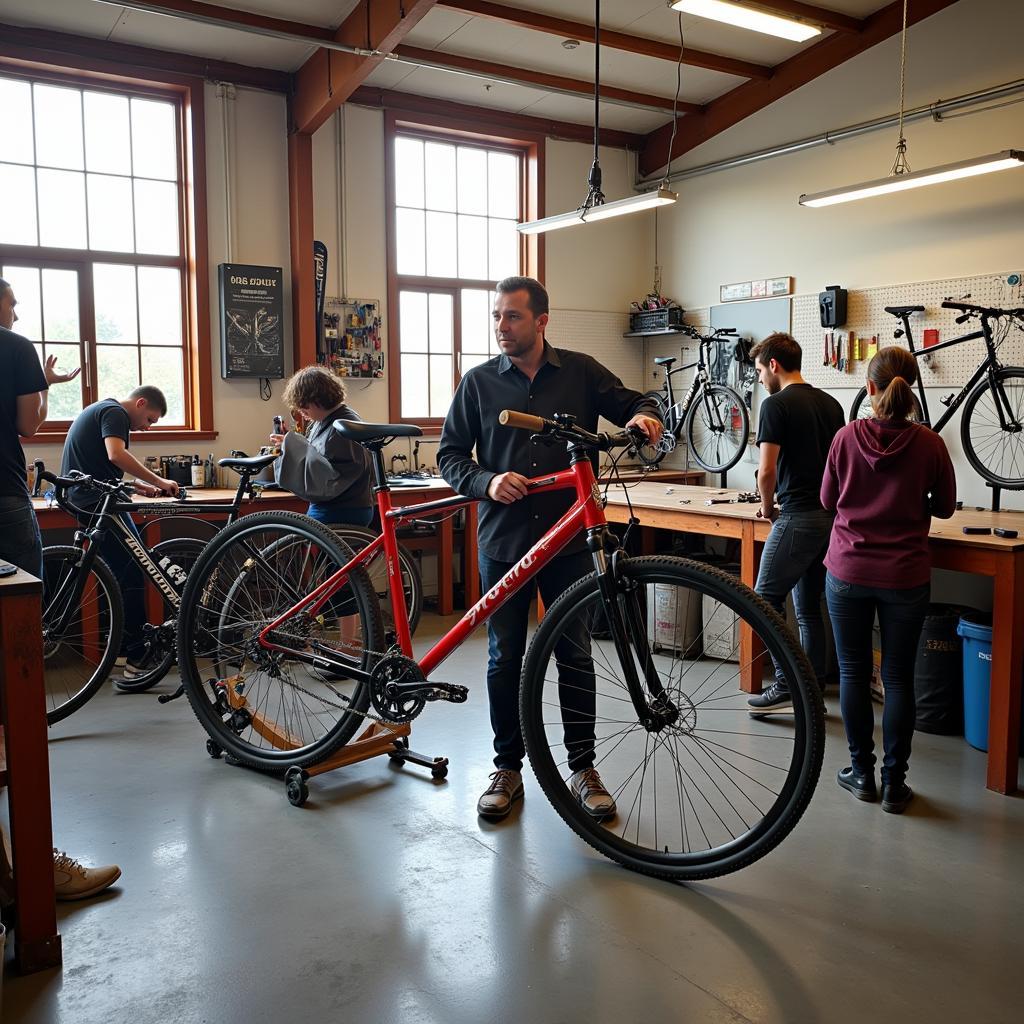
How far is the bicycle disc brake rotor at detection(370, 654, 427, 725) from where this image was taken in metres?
2.84

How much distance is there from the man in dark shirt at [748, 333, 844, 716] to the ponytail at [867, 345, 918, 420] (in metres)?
0.58

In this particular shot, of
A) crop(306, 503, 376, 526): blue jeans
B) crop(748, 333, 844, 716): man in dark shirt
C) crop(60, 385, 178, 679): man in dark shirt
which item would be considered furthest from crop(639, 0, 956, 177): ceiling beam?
crop(60, 385, 178, 679): man in dark shirt

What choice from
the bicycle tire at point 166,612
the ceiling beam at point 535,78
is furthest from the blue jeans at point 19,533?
the ceiling beam at point 535,78

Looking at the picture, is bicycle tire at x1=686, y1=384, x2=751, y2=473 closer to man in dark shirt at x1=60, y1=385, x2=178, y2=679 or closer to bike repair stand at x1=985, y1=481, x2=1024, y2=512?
bike repair stand at x1=985, y1=481, x2=1024, y2=512

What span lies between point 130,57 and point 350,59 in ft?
4.25

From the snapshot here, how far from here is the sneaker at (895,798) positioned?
301cm

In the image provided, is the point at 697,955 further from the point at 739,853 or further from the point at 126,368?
the point at 126,368

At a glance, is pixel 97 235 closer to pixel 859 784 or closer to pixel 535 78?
pixel 535 78

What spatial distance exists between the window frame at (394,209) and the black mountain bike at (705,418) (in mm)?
1349

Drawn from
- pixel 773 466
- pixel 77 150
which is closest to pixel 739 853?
pixel 773 466

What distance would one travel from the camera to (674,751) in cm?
298

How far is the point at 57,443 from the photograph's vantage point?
540 centimetres

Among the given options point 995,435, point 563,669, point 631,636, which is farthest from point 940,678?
point 995,435

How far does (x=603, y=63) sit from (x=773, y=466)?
142 inches
